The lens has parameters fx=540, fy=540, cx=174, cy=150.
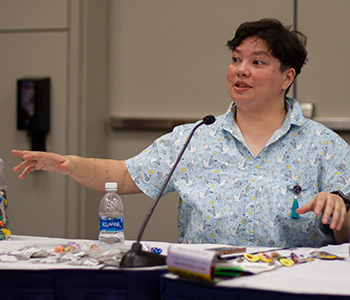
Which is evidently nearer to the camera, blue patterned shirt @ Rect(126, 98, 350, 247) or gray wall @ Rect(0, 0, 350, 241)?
blue patterned shirt @ Rect(126, 98, 350, 247)

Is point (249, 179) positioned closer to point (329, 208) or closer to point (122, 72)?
point (329, 208)

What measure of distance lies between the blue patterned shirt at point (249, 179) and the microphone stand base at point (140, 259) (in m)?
0.73

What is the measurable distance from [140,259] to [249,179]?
84cm

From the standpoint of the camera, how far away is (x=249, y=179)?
2051 millimetres

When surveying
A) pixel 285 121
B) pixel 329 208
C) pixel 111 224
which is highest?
pixel 285 121

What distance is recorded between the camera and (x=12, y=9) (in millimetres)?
3523

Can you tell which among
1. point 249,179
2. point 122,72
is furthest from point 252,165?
point 122,72

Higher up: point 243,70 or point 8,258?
point 243,70

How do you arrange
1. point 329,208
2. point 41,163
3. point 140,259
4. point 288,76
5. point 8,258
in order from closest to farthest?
point 140,259
point 8,258
point 329,208
point 41,163
point 288,76

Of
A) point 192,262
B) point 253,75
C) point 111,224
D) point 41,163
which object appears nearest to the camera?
point 192,262

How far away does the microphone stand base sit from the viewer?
4.24ft

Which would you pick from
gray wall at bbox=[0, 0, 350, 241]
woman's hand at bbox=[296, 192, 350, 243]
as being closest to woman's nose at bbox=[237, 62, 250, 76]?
woman's hand at bbox=[296, 192, 350, 243]

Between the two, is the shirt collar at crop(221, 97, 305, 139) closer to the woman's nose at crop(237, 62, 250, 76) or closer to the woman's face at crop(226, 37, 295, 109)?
the woman's face at crop(226, 37, 295, 109)

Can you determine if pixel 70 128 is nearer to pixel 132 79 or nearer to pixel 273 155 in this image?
pixel 132 79
